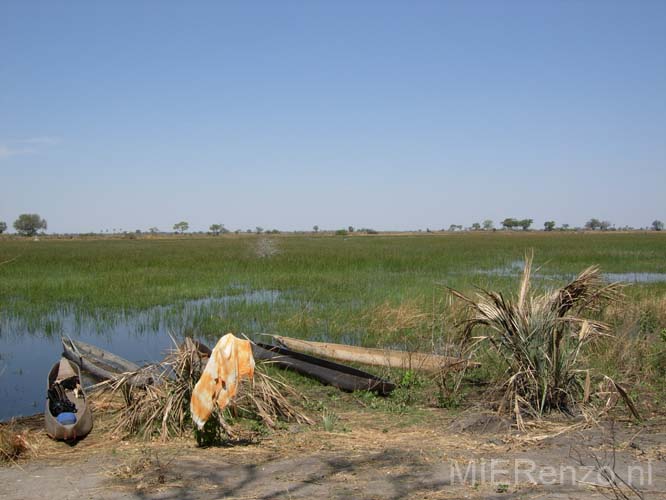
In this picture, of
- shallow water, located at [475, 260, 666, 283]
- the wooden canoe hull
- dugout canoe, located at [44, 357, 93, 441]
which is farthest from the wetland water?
shallow water, located at [475, 260, 666, 283]

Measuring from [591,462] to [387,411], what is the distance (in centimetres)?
246

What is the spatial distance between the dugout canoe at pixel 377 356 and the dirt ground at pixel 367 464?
1.70 metres

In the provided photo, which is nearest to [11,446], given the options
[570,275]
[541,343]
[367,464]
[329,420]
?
[329,420]

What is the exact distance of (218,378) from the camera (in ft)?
16.4

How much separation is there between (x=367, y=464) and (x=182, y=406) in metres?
2.10

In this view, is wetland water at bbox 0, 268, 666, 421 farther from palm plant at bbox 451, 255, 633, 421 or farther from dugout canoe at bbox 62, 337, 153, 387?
palm plant at bbox 451, 255, 633, 421

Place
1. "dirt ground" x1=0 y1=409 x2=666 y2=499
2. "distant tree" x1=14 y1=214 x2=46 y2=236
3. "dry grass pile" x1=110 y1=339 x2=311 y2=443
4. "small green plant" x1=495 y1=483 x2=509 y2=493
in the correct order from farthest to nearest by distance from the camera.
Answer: "distant tree" x1=14 y1=214 x2=46 y2=236 < "dry grass pile" x1=110 y1=339 x2=311 y2=443 < "dirt ground" x1=0 y1=409 x2=666 y2=499 < "small green plant" x1=495 y1=483 x2=509 y2=493

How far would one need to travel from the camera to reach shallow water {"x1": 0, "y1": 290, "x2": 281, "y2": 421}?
862cm

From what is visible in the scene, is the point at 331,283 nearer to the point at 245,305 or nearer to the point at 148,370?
the point at 245,305

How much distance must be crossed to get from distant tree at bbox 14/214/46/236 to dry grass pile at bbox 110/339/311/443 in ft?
368

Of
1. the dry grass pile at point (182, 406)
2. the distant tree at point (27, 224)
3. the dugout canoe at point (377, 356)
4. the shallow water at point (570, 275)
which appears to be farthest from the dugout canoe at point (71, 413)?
the distant tree at point (27, 224)

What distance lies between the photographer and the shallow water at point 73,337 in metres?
8.62

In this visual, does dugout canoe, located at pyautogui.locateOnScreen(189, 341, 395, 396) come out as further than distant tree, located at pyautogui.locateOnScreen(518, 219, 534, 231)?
No

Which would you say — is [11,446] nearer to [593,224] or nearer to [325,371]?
[325,371]
